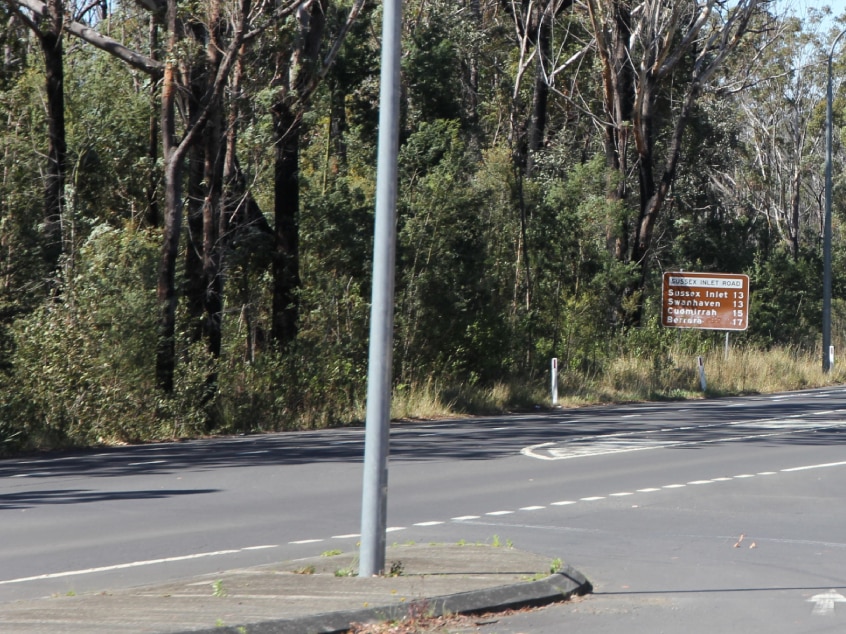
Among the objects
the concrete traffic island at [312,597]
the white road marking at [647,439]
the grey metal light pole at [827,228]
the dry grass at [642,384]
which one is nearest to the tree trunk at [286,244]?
the dry grass at [642,384]

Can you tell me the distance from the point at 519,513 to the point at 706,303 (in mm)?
23841

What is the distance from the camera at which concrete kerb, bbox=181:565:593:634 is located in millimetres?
6098

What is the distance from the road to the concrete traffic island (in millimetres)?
279

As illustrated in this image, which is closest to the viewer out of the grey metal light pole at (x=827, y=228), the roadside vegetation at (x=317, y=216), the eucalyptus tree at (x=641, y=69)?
the roadside vegetation at (x=317, y=216)

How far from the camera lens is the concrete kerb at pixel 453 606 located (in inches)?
240

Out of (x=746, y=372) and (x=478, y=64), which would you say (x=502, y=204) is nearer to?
(x=746, y=372)

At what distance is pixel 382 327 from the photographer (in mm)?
7508

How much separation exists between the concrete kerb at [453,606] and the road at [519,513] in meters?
0.14

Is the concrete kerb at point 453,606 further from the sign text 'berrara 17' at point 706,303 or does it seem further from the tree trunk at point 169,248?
the sign text 'berrara 17' at point 706,303

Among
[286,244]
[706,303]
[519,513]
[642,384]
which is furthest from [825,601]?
[706,303]

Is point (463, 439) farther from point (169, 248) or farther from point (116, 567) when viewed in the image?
point (116, 567)

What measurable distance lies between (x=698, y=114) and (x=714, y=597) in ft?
125

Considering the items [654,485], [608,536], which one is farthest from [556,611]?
[654,485]

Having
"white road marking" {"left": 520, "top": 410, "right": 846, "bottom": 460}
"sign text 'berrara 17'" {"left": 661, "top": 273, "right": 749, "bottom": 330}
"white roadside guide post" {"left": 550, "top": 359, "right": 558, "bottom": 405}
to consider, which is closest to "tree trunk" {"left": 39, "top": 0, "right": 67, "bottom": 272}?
"white road marking" {"left": 520, "top": 410, "right": 846, "bottom": 460}
